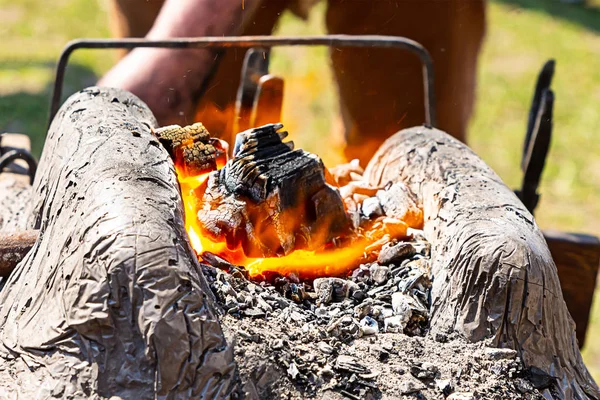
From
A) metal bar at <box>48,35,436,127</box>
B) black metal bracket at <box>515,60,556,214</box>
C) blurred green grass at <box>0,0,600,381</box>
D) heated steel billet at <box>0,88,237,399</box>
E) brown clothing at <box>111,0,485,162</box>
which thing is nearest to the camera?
heated steel billet at <box>0,88,237,399</box>

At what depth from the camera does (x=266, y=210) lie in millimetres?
1785

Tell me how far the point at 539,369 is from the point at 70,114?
1.35 m

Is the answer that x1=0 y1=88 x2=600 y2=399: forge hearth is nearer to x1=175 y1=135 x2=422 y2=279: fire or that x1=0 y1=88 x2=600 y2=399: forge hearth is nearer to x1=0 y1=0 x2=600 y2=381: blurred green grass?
x1=175 y1=135 x2=422 y2=279: fire

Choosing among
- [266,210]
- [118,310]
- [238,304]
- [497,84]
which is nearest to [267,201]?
[266,210]

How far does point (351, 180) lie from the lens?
7.91 feet

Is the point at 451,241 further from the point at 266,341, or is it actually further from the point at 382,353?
the point at 266,341

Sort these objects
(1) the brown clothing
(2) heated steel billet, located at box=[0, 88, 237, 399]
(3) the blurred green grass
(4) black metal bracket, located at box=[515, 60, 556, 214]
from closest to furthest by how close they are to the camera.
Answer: (2) heated steel billet, located at box=[0, 88, 237, 399] < (4) black metal bracket, located at box=[515, 60, 556, 214] < (1) the brown clothing < (3) the blurred green grass

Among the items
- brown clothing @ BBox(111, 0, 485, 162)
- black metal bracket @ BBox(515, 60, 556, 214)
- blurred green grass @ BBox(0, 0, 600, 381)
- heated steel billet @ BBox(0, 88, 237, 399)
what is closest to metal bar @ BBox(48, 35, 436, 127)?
black metal bracket @ BBox(515, 60, 556, 214)

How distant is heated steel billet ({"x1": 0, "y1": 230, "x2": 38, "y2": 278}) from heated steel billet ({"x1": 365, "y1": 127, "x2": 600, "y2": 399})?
1.06 m

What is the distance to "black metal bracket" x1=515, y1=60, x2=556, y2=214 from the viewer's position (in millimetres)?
2530

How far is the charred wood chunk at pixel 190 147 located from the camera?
5.86 feet

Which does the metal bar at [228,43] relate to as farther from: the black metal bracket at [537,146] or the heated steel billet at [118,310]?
the heated steel billet at [118,310]

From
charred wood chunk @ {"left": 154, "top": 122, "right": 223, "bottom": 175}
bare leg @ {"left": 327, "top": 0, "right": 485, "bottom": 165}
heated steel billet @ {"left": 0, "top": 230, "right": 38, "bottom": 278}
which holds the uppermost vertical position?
bare leg @ {"left": 327, "top": 0, "right": 485, "bottom": 165}

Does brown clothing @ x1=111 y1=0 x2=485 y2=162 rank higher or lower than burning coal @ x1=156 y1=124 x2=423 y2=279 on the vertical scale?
higher
